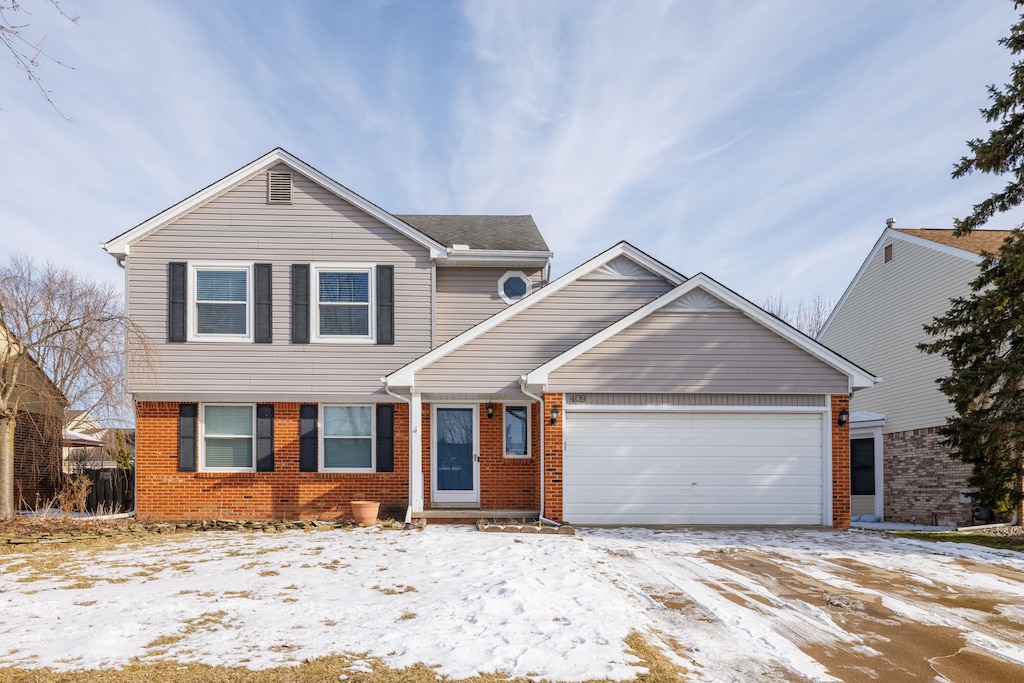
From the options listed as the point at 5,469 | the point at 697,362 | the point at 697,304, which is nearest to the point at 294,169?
the point at 5,469

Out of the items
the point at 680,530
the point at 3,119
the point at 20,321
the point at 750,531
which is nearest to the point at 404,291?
the point at 680,530

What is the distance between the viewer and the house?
44.5ft

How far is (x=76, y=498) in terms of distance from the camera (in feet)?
47.3

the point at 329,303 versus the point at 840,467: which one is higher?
the point at 329,303

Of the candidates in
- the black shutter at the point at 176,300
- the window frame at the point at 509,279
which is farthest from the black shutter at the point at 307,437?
the window frame at the point at 509,279

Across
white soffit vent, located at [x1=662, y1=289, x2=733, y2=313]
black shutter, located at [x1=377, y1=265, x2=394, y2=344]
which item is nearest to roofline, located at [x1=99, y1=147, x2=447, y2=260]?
black shutter, located at [x1=377, y1=265, x2=394, y2=344]

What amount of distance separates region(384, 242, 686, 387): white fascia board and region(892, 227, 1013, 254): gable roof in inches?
313

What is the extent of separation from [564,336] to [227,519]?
750 cm

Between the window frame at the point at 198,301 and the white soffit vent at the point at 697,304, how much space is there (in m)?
8.11

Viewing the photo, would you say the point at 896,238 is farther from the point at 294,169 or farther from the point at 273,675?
the point at 273,675

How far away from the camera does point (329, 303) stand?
14703mm

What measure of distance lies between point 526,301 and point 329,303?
13.0 feet

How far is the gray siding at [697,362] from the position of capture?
1352 centimetres

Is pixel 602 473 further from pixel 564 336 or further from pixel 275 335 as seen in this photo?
pixel 275 335
